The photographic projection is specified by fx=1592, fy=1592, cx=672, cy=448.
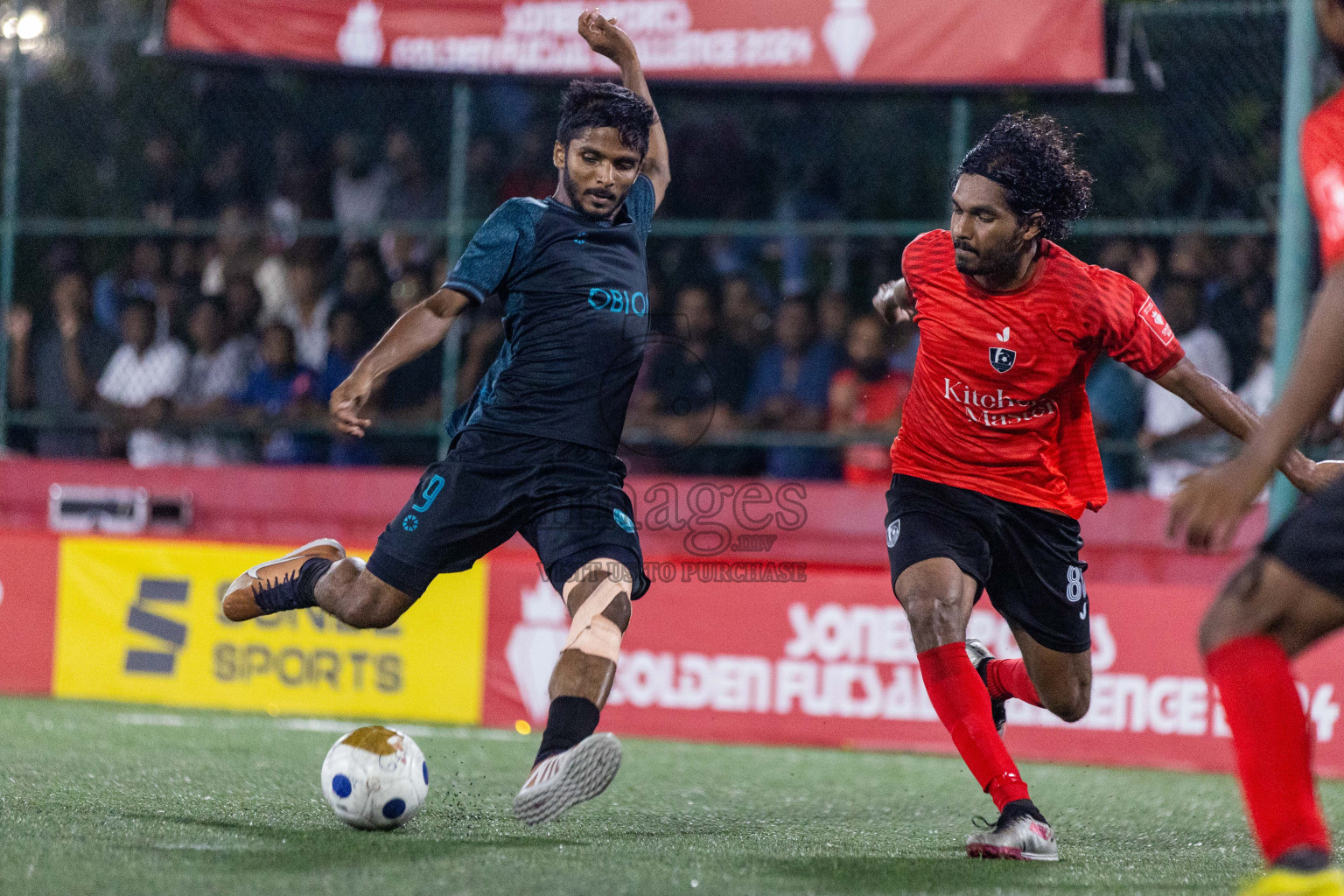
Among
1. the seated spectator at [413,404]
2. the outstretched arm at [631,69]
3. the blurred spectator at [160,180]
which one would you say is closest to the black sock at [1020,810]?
the outstretched arm at [631,69]

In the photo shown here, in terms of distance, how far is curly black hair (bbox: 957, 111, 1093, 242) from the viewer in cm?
474

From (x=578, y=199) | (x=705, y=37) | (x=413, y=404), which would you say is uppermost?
(x=705, y=37)

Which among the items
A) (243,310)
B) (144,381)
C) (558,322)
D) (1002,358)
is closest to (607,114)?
(558,322)

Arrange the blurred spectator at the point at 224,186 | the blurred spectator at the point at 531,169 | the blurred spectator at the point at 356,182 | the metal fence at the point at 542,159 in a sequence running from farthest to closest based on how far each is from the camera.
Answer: the blurred spectator at the point at 224,186 → the blurred spectator at the point at 356,182 → the blurred spectator at the point at 531,169 → the metal fence at the point at 542,159

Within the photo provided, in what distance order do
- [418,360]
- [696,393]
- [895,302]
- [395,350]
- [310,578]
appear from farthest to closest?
[418,360] → [696,393] → [895,302] → [310,578] → [395,350]

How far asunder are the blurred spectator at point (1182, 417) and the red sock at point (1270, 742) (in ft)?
19.0

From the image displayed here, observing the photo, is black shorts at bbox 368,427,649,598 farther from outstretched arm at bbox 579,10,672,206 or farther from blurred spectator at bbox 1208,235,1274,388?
blurred spectator at bbox 1208,235,1274,388

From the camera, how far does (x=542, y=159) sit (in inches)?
439

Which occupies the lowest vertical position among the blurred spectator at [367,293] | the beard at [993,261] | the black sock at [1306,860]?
the black sock at [1306,860]

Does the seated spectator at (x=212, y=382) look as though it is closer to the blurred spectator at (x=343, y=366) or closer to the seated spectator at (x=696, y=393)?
the blurred spectator at (x=343, y=366)

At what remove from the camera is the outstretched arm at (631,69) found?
527 cm

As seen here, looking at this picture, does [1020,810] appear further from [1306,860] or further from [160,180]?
[160,180]

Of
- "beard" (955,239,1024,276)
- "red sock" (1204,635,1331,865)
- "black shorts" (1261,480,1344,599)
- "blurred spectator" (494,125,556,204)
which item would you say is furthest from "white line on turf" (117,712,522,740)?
"black shorts" (1261,480,1344,599)

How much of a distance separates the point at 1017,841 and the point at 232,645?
5232mm
